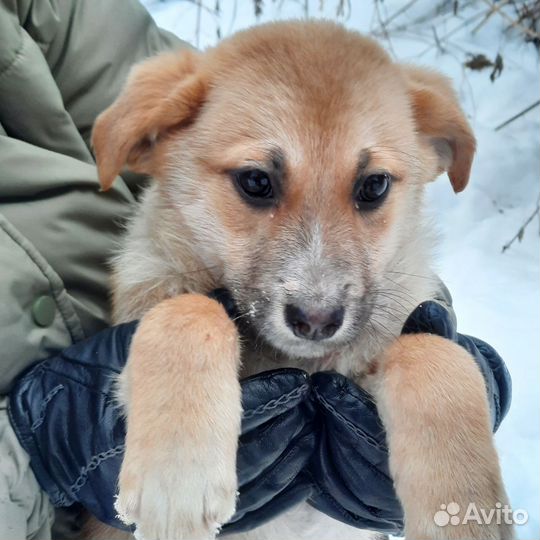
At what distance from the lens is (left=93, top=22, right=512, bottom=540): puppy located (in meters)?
1.51

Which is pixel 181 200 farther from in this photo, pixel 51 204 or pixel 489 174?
pixel 489 174

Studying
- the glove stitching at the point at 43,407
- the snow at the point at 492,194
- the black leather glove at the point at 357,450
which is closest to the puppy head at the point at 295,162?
the black leather glove at the point at 357,450

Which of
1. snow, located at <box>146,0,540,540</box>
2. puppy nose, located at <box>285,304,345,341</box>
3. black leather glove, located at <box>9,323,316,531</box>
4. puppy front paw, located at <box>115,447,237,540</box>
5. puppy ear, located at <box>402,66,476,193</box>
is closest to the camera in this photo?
puppy front paw, located at <box>115,447,237,540</box>

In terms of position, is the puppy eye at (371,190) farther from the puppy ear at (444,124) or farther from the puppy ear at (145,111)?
the puppy ear at (145,111)

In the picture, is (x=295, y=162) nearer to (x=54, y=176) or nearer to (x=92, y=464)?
(x=54, y=176)

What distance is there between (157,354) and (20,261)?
52cm

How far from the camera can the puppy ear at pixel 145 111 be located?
6.10 feet

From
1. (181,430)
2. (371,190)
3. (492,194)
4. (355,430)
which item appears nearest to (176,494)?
(181,430)

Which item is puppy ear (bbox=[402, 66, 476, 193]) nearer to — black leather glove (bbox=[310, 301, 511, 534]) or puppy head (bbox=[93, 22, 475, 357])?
puppy head (bbox=[93, 22, 475, 357])

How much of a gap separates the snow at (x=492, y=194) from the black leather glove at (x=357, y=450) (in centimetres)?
93

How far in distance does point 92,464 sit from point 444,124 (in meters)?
1.45

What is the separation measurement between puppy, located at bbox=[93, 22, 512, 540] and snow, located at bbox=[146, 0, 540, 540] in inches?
32.2

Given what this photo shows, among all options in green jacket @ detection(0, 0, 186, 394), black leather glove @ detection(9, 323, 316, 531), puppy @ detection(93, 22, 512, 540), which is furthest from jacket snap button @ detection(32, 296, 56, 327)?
puppy @ detection(93, 22, 512, 540)

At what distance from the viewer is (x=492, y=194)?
4.11 metres
